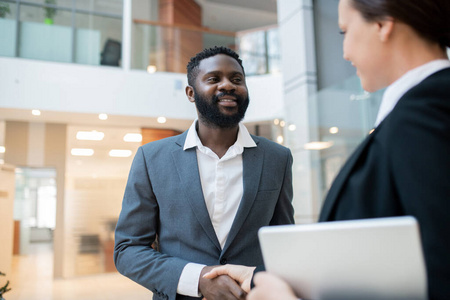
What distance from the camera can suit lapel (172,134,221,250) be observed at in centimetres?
146

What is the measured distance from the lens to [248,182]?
154cm

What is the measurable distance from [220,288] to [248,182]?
0.45 metres

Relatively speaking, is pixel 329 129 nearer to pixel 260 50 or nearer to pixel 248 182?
pixel 248 182

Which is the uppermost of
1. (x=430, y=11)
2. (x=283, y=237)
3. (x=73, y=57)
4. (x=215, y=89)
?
(x=73, y=57)

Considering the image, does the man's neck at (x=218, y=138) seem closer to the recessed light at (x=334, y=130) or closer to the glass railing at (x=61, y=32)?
the recessed light at (x=334, y=130)

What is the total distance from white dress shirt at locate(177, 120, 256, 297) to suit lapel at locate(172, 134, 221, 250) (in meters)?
0.04

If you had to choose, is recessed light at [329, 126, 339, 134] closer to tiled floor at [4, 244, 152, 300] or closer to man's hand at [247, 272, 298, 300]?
tiled floor at [4, 244, 152, 300]

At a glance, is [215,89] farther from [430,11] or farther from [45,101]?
[45,101]

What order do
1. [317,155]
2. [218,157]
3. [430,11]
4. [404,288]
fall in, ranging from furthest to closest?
1. [317,155]
2. [218,157]
3. [430,11]
4. [404,288]

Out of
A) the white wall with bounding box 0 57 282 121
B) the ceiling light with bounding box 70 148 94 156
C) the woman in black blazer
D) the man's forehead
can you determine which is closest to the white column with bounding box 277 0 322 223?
the white wall with bounding box 0 57 282 121

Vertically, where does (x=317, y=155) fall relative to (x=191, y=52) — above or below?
below

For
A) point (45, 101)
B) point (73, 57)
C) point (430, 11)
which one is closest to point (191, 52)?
point (73, 57)

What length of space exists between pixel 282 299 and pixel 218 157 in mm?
969

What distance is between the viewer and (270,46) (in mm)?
9773
